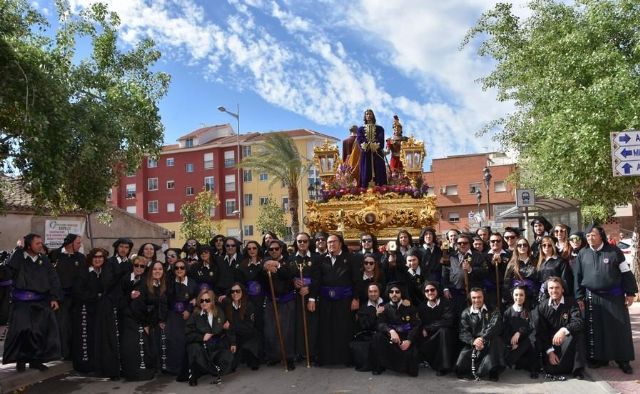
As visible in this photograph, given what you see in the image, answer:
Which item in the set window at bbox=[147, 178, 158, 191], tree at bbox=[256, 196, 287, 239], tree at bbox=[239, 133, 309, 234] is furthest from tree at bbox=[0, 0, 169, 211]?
window at bbox=[147, 178, 158, 191]

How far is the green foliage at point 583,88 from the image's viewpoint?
10.2m

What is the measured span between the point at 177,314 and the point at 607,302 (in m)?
5.73

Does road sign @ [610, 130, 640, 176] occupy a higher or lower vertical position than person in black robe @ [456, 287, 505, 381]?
higher

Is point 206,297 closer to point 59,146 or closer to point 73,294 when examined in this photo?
point 73,294

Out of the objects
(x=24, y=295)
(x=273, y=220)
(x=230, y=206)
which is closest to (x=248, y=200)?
(x=230, y=206)

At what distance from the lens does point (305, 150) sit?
5375 cm

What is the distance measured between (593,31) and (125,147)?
875 cm

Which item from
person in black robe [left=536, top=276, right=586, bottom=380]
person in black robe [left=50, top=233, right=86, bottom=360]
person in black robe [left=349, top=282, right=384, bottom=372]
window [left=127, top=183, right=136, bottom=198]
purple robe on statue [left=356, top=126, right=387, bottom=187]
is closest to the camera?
person in black robe [left=536, top=276, right=586, bottom=380]

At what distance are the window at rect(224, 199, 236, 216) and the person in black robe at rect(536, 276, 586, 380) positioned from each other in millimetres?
47864

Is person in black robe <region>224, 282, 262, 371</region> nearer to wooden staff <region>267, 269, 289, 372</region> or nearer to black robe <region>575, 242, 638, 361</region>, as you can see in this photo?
wooden staff <region>267, 269, 289, 372</region>

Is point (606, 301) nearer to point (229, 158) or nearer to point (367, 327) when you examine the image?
point (367, 327)

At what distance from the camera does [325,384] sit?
7.54 meters

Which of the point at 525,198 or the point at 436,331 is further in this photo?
the point at 525,198

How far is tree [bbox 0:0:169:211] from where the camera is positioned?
7746mm
